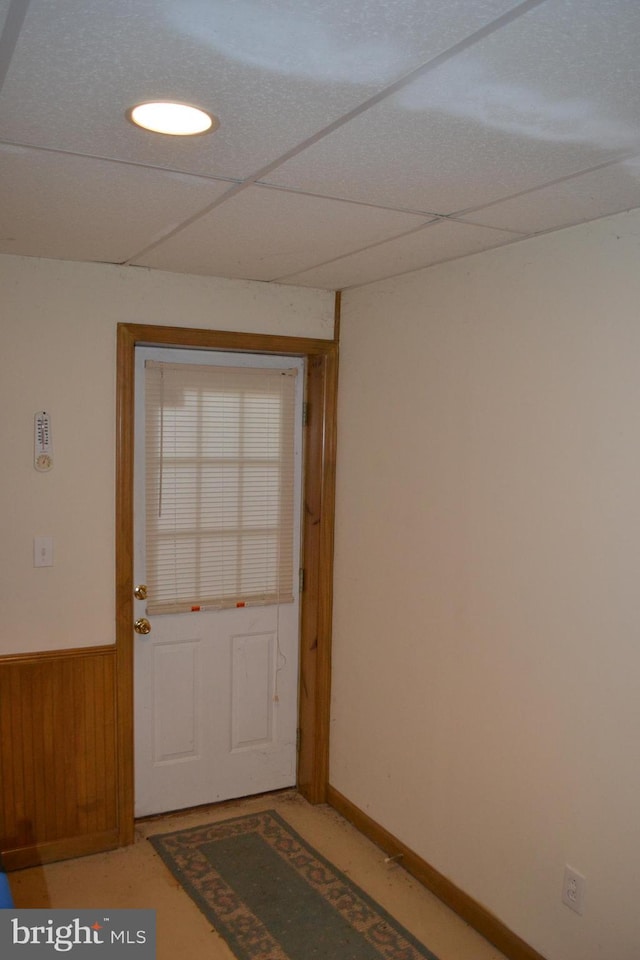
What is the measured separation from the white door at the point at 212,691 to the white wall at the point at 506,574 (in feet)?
1.29

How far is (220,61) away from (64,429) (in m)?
2.05

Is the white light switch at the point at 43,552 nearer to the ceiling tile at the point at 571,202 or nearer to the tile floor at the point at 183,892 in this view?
the tile floor at the point at 183,892

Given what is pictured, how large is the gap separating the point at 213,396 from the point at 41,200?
4.75 feet

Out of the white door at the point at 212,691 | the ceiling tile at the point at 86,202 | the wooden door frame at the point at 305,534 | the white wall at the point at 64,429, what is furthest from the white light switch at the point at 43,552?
the ceiling tile at the point at 86,202

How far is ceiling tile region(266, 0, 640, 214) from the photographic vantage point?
1.24 metres

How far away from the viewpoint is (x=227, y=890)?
3.02 metres

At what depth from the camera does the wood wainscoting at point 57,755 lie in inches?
122

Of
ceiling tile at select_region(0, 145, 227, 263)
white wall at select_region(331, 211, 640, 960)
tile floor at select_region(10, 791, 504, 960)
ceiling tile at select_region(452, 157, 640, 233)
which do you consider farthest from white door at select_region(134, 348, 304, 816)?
ceiling tile at select_region(452, 157, 640, 233)

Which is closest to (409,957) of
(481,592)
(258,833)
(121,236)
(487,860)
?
(487,860)

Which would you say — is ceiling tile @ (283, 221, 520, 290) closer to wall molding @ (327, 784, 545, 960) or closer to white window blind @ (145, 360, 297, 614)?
white window blind @ (145, 360, 297, 614)

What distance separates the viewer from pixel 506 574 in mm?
2668

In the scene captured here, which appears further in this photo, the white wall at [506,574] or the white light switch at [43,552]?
the white light switch at [43,552]

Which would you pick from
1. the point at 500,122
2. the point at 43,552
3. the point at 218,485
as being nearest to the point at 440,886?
the point at 218,485

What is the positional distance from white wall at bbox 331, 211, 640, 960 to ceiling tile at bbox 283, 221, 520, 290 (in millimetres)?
88
